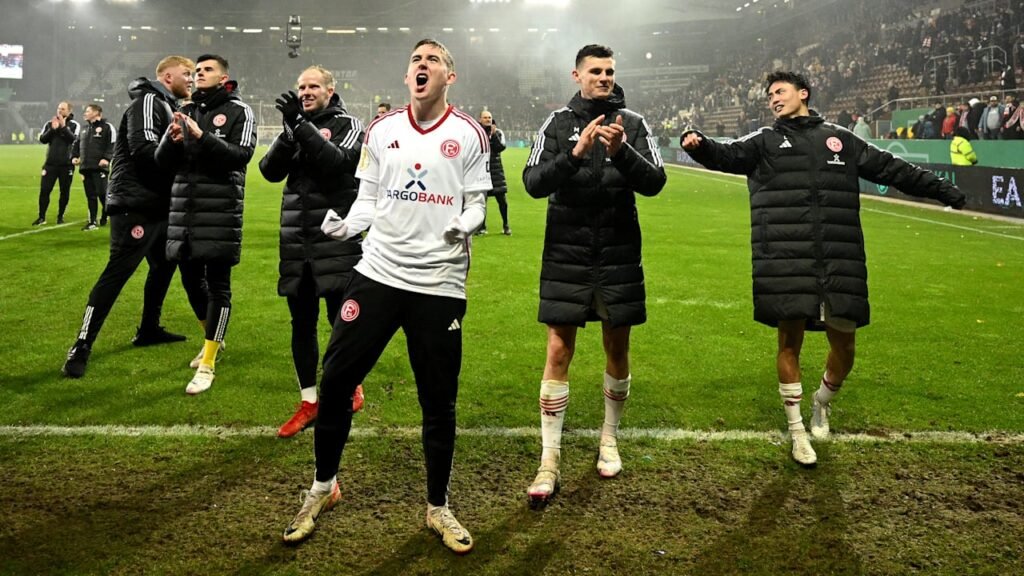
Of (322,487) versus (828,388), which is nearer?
(322,487)

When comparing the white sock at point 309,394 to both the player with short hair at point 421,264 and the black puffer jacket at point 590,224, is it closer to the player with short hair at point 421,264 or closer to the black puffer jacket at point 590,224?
the player with short hair at point 421,264

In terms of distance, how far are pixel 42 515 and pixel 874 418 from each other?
15.9 ft

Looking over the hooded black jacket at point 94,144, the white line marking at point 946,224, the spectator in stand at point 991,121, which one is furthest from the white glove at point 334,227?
the spectator in stand at point 991,121

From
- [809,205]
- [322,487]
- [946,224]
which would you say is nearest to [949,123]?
[946,224]

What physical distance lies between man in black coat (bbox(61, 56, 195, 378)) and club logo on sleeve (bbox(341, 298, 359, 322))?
336cm

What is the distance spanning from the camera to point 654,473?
4387mm

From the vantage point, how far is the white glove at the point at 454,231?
135 inches

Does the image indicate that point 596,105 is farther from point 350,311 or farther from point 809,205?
point 350,311

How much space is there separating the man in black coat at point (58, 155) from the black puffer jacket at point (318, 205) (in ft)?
40.0

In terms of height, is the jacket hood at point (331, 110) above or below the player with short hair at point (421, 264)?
above

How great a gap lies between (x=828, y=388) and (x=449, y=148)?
2.91 meters

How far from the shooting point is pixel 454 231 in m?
3.44

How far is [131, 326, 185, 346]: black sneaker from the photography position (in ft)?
22.9

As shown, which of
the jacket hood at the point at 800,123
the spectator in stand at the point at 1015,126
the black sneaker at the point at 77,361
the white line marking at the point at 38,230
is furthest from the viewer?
the spectator in stand at the point at 1015,126
